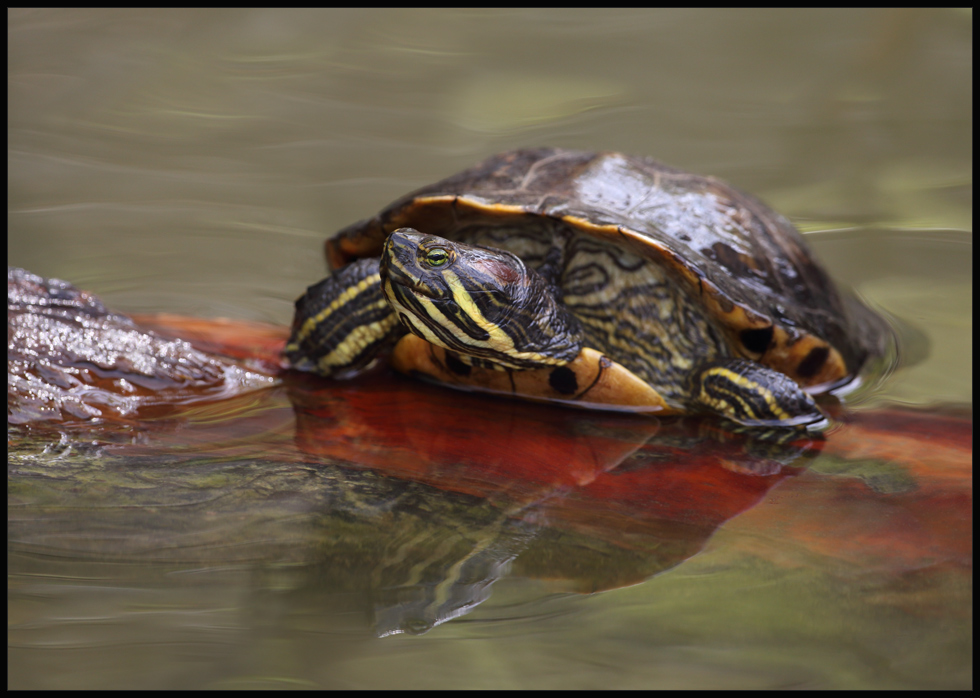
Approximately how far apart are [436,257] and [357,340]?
20.2 inches

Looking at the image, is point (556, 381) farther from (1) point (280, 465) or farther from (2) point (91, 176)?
(2) point (91, 176)

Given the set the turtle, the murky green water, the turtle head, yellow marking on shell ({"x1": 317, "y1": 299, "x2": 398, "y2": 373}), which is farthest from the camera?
yellow marking on shell ({"x1": 317, "y1": 299, "x2": 398, "y2": 373})

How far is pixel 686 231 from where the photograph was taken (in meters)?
2.44

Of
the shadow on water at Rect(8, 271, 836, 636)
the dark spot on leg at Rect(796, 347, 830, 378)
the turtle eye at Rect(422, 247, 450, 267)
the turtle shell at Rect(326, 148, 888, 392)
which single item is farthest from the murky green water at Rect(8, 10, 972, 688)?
the turtle eye at Rect(422, 247, 450, 267)

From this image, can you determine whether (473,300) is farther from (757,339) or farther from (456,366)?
(757,339)

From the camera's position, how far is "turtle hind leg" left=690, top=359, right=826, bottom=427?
7.45 feet

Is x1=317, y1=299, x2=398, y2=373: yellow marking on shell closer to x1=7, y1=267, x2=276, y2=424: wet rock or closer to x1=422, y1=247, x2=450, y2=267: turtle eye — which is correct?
x1=7, y1=267, x2=276, y2=424: wet rock

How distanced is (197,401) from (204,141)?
11.2 ft

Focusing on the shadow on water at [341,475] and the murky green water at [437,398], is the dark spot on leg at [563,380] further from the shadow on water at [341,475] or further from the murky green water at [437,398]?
the murky green water at [437,398]

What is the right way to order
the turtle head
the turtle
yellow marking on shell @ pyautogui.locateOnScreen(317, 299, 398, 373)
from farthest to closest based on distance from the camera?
1. yellow marking on shell @ pyautogui.locateOnScreen(317, 299, 398, 373)
2. the turtle
3. the turtle head

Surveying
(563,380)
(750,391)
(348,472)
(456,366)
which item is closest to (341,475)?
(348,472)

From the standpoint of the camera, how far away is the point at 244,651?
52.9 inches

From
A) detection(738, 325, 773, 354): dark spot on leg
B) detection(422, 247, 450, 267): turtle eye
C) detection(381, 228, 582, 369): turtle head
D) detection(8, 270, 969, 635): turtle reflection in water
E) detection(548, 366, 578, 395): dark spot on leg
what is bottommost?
detection(8, 270, 969, 635): turtle reflection in water

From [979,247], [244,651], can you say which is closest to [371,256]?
[244,651]
